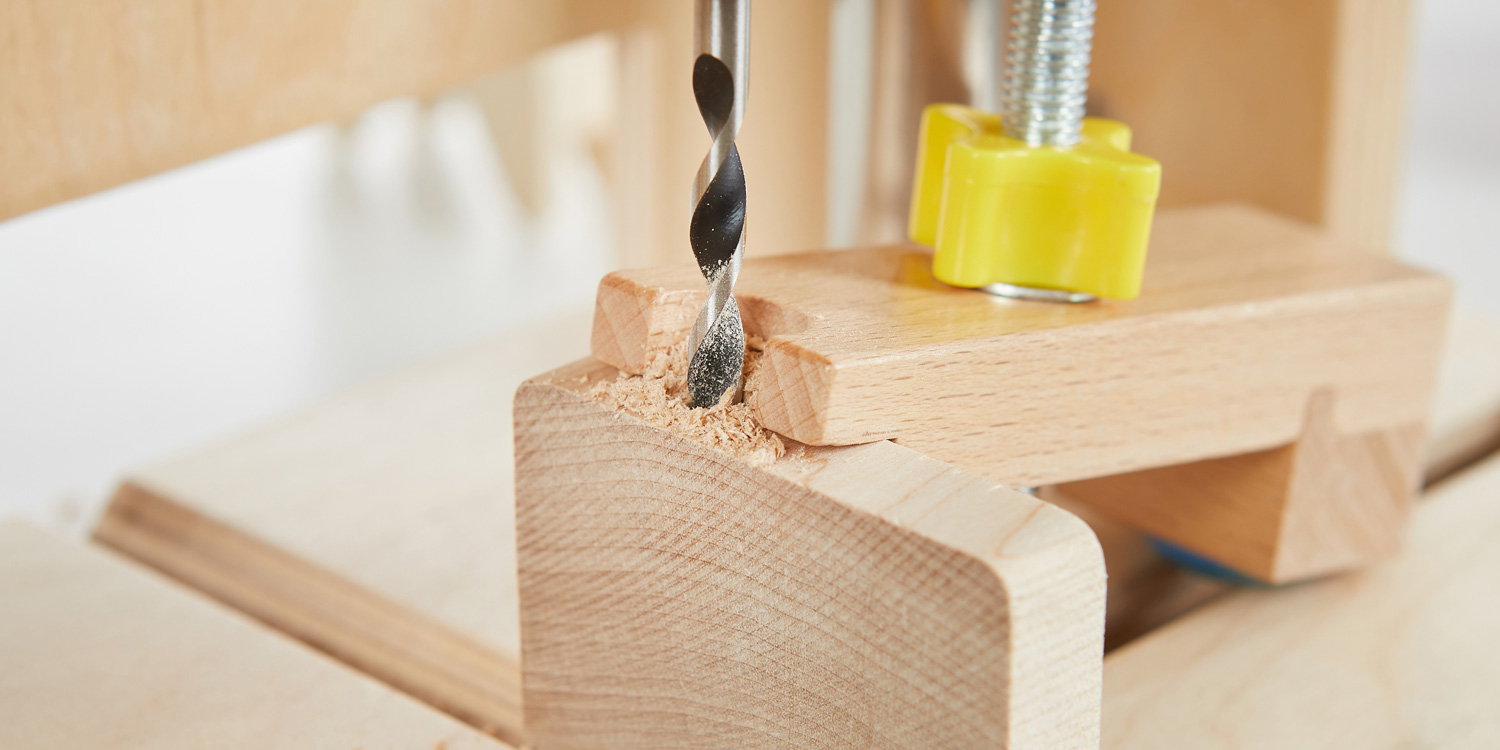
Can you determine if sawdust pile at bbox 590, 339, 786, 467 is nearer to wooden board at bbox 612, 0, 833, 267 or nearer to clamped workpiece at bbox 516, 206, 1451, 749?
clamped workpiece at bbox 516, 206, 1451, 749

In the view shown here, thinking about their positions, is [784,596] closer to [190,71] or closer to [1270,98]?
[190,71]

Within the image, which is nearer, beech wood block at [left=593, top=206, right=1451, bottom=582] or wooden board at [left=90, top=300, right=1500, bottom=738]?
beech wood block at [left=593, top=206, right=1451, bottom=582]

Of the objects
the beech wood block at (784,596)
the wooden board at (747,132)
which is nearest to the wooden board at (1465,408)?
the wooden board at (747,132)

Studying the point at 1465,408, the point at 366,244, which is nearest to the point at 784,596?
the point at 1465,408

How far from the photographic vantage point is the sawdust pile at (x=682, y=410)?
294 mm

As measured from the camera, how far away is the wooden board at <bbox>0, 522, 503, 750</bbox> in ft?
1.21

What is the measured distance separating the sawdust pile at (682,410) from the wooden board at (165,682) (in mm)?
126

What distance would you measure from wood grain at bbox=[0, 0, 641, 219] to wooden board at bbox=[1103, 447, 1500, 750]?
0.33m

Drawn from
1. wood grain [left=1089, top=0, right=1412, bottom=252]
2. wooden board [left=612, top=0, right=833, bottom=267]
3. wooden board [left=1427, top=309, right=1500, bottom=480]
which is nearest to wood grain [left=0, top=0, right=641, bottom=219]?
wooden board [left=612, top=0, right=833, bottom=267]

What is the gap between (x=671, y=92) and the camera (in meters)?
0.63

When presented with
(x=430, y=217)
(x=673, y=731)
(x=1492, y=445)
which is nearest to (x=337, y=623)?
(x=673, y=731)

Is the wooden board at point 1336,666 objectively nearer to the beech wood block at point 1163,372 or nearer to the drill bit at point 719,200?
the beech wood block at point 1163,372

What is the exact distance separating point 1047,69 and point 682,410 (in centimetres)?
14

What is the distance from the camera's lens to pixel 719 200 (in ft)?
0.95
